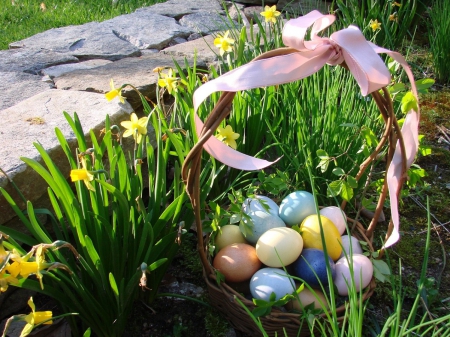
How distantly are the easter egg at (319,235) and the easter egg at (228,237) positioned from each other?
0.19 metres

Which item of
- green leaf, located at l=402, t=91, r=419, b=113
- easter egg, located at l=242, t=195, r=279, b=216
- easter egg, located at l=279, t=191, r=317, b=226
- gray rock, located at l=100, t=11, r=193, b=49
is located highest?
green leaf, located at l=402, t=91, r=419, b=113

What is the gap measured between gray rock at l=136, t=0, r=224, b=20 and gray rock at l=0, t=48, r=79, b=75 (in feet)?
3.59

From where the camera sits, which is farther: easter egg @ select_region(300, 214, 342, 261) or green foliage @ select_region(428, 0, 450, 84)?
green foliage @ select_region(428, 0, 450, 84)

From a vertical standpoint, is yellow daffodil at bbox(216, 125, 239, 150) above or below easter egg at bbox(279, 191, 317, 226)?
above

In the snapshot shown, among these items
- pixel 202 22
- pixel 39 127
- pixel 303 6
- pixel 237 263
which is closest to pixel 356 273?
pixel 237 263

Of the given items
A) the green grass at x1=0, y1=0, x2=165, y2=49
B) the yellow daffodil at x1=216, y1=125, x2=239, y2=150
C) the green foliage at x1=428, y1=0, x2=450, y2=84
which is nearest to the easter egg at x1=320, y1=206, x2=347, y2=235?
the yellow daffodil at x1=216, y1=125, x2=239, y2=150

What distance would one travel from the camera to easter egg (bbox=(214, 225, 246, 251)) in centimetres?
136

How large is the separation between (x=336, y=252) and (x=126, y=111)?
0.86 metres

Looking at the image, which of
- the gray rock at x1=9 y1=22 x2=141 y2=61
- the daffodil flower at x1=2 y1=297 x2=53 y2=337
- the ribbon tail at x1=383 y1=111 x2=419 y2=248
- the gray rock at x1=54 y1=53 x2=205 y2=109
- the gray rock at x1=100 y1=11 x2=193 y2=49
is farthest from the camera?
the gray rock at x1=100 y1=11 x2=193 y2=49

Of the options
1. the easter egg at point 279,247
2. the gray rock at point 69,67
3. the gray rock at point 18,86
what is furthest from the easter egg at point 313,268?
the gray rock at point 69,67

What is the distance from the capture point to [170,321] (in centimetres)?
133

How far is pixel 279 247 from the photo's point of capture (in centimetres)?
122

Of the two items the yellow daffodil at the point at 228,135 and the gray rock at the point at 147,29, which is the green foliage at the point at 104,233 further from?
the gray rock at the point at 147,29

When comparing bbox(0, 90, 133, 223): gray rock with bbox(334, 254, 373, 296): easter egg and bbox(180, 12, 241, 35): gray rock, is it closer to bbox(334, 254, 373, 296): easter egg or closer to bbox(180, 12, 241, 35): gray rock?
bbox(334, 254, 373, 296): easter egg
